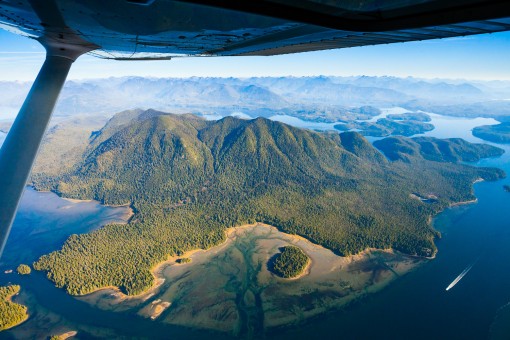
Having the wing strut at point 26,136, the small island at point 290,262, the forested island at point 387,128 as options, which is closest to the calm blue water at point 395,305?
the small island at point 290,262

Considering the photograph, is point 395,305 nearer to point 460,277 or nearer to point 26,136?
point 460,277

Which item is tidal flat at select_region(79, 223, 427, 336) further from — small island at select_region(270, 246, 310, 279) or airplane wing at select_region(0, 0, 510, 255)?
airplane wing at select_region(0, 0, 510, 255)

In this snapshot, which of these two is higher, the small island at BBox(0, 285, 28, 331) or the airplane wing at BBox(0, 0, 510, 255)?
the airplane wing at BBox(0, 0, 510, 255)

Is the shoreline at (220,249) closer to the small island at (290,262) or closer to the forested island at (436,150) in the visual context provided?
the small island at (290,262)

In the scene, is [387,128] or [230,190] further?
[387,128]

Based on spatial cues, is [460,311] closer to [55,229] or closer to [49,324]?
[49,324]

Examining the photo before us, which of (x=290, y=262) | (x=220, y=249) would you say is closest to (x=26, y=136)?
(x=290, y=262)

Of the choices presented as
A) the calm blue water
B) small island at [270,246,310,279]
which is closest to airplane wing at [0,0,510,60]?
the calm blue water
